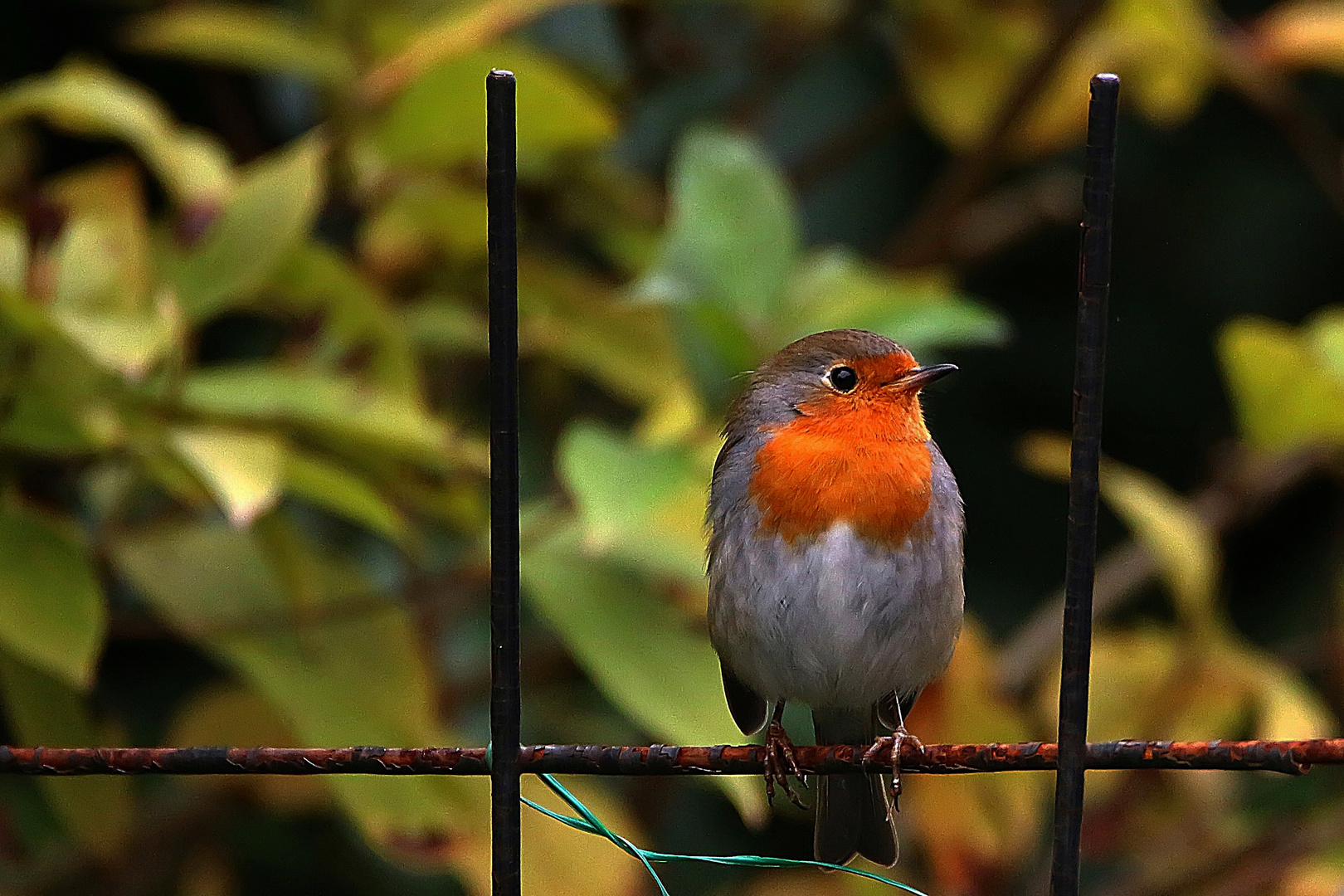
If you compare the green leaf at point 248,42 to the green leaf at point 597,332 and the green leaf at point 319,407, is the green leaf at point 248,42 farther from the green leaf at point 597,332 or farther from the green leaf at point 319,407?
the green leaf at point 319,407

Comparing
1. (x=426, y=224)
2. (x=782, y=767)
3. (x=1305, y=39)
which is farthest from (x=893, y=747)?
(x=1305, y=39)

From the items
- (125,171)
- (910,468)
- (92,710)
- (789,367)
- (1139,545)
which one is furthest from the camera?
(1139,545)

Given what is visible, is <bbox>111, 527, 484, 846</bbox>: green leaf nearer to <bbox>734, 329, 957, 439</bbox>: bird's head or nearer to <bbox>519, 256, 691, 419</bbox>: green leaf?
<bbox>519, 256, 691, 419</bbox>: green leaf

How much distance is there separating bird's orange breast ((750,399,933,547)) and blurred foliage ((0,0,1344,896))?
0.89ft

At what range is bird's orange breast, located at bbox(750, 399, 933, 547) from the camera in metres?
1.96

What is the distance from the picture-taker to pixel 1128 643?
3.23 metres

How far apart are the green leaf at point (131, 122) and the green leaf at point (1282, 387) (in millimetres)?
1792

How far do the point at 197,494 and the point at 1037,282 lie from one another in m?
2.54

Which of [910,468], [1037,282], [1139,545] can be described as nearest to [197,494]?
[910,468]

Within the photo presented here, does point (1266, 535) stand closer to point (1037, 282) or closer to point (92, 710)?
point (1037, 282)

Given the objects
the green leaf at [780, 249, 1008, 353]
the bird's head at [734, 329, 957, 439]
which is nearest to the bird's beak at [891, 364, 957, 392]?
the bird's head at [734, 329, 957, 439]

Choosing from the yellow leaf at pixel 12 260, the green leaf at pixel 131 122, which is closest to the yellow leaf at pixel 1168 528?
the green leaf at pixel 131 122

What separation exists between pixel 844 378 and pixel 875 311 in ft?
1.69

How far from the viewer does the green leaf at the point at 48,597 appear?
214cm
